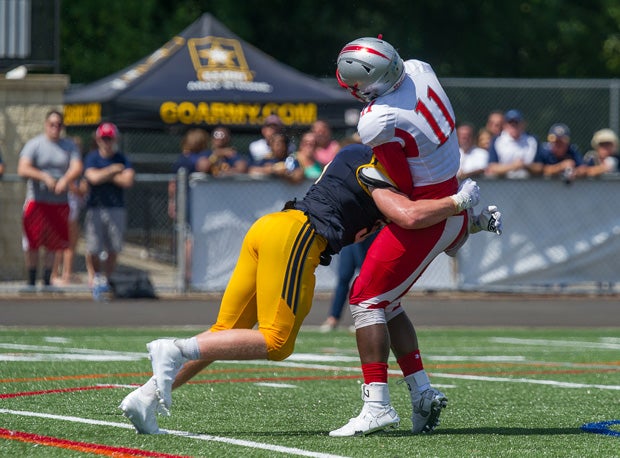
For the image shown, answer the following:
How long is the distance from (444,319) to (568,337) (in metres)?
1.91

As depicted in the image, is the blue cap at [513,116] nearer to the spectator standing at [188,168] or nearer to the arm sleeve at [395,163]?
the spectator standing at [188,168]

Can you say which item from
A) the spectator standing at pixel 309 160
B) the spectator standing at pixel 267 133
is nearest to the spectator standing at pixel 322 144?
the spectator standing at pixel 309 160

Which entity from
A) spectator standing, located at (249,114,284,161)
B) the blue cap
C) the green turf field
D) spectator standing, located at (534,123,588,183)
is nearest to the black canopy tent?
spectator standing, located at (249,114,284,161)

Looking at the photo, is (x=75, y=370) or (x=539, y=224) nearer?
(x=75, y=370)

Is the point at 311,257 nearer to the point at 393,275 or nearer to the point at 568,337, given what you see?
the point at 393,275

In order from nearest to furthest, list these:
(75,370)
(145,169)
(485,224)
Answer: (485,224), (75,370), (145,169)

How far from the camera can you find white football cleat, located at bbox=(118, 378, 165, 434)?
6172 mm

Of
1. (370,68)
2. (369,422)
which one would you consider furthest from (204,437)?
(370,68)

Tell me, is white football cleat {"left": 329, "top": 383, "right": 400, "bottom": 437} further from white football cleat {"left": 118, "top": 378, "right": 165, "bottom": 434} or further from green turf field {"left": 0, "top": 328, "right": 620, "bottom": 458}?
white football cleat {"left": 118, "top": 378, "right": 165, "bottom": 434}

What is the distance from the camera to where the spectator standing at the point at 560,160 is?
17188 millimetres

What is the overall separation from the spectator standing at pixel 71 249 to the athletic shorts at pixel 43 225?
37 centimetres

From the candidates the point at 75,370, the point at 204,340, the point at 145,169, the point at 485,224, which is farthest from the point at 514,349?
the point at 145,169

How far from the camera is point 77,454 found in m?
5.73

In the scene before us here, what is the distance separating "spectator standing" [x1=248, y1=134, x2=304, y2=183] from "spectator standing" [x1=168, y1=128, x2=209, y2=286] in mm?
737
